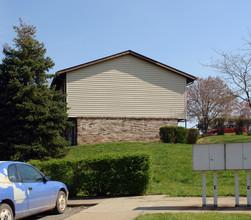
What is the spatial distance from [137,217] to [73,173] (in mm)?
5151

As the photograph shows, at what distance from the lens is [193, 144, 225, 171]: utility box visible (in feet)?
29.1

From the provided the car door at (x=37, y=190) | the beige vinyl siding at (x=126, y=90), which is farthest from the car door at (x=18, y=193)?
the beige vinyl siding at (x=126, y=90)

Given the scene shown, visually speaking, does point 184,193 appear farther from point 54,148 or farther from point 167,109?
point 167,109

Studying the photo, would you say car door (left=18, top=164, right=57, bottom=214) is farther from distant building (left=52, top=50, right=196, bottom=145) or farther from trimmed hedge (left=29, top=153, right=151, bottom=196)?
distant building (left=52, top=50, right=196, bottom=145)

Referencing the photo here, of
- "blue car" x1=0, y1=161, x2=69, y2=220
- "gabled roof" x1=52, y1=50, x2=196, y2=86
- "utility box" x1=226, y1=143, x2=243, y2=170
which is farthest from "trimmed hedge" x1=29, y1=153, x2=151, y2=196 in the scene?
"gabled roof" x1=52, y1=50, x2=196, y2=86

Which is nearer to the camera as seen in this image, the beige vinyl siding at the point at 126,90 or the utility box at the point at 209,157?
the utility box at the point at 209,157

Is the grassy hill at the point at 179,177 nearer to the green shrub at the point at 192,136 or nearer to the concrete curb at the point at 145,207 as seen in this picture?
the concrete curb at the point at 145,207

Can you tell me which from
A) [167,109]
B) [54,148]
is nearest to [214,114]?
[167,109]

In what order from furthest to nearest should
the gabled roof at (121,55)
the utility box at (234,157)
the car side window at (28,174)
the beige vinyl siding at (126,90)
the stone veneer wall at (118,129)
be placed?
the beige vinyl siding at (126,90), the gabled roof at (121,55), the stone veneer wall at (118,129), the utility box at (234,157), the car side window at (28,174)

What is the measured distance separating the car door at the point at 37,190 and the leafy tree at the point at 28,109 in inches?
456

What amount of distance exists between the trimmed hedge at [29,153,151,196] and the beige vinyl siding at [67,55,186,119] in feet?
53.4

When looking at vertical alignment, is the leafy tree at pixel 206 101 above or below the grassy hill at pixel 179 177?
above

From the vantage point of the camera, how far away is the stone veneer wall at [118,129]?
2903 cm

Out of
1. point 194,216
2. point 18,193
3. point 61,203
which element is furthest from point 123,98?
point 194,216
